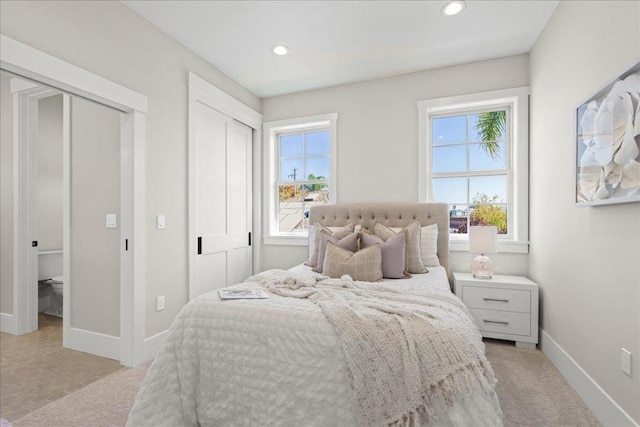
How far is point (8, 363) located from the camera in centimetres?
249

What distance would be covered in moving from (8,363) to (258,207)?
2.65m

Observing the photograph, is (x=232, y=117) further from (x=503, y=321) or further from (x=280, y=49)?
(x=503, y=321)

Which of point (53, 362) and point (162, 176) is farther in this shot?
point (162, 176)

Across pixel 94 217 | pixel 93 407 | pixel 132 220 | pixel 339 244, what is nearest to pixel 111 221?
pixel 94 217

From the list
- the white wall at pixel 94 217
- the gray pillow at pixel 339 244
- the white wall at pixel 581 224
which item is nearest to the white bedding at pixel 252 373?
the white wall at pixel 581 224

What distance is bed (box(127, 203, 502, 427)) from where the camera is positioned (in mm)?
Answer: 1241

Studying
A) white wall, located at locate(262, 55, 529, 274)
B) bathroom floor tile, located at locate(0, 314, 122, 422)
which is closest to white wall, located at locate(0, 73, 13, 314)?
bathroom floor tile, located at locate(0, 314, 122, 422)

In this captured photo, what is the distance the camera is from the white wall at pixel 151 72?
195cm

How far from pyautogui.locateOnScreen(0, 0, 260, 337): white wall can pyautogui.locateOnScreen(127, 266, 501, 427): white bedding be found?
124 centimetres

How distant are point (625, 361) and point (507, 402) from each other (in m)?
0.68

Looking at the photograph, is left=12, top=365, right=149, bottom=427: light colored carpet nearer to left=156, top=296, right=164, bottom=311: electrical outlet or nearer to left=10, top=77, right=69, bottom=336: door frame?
left=156, top=296, right=164, bottom=311: electrical outlet

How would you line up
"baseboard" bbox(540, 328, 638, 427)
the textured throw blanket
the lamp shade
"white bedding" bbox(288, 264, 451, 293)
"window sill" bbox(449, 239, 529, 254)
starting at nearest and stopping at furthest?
the textured throw blanket < "baseboard" bbox(540, 328, 638, 427) < "white bedding" bbox(288, 264, 451, 293) < the lamp shade < "window sill" bbox(449, 239, 529, 254)

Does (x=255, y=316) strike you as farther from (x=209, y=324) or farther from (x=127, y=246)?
(x=127, y=246)

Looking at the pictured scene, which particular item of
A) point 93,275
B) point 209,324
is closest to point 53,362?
point 93,275
